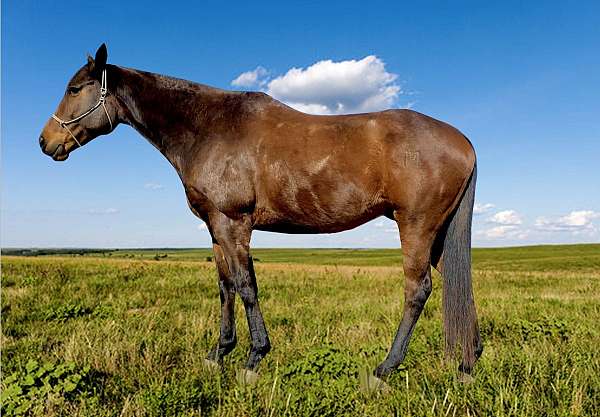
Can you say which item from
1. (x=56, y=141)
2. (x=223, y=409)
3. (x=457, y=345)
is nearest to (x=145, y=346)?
(x=223, y=409)

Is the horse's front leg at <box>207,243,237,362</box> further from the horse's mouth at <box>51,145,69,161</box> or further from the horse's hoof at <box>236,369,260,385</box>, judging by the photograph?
the horse's mouth at <box>51,145,69,161</box>

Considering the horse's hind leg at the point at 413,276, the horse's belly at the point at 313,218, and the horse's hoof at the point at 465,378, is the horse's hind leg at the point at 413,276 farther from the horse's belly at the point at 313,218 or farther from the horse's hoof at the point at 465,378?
the horse's hoof at the point at 465,378

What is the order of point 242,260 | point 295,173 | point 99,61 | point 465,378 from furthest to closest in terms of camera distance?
1. point 99,61
2. point 242,260
3. point 295,173
4. point 465,378

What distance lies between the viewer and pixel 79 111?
16.4 feet

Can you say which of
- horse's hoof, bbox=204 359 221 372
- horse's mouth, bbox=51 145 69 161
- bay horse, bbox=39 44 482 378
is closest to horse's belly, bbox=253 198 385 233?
bay horse, bbox=39 44 482 378

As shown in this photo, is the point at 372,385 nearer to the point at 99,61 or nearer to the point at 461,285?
the point at 461,285

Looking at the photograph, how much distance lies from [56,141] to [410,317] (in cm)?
Answer: 461

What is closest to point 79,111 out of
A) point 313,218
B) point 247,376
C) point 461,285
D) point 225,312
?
point 225,312

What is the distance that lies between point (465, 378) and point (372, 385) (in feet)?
3.10

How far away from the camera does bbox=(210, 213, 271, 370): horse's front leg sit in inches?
175

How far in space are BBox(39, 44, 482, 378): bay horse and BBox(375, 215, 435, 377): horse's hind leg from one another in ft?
0.03

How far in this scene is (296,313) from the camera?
795 cm

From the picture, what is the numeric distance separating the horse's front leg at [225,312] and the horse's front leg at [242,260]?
20.5 inches

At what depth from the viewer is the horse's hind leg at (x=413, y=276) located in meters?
4.16
